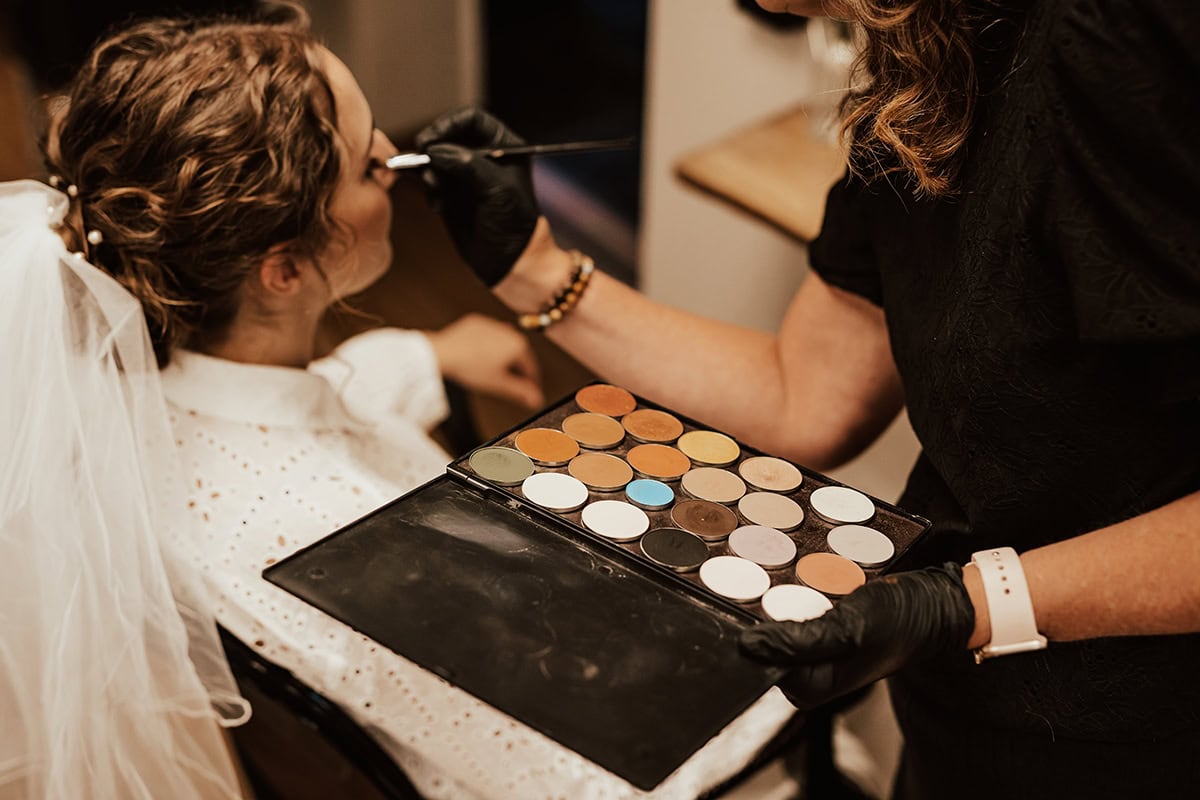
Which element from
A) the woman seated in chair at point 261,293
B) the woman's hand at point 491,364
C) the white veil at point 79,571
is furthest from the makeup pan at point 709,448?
the woman's hand at point 491,364

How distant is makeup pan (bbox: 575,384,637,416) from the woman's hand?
579 mm

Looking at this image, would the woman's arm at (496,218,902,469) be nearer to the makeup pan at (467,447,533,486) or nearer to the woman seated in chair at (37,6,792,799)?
the woman seated in chair at (37,6,792,799)

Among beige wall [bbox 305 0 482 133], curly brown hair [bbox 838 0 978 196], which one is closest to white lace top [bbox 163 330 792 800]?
curly brown hair [bbox 838 0 978 196]

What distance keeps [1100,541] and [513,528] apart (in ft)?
1.31

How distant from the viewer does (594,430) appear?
896 mm

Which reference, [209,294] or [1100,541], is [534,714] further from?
[209,294]

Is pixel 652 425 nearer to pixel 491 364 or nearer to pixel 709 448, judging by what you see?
pixel 709 448

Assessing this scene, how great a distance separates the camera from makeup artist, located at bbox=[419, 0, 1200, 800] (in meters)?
0.69

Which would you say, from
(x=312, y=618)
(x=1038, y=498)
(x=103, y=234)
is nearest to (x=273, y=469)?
(x=312, y=618)

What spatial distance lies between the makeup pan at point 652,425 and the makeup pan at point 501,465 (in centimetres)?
10

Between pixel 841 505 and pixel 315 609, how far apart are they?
0.49 metres

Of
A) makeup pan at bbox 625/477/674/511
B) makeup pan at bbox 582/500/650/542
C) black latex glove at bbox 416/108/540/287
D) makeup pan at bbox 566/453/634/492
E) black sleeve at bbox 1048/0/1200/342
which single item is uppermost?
black sleeve at bbox 1048/0/1200/342

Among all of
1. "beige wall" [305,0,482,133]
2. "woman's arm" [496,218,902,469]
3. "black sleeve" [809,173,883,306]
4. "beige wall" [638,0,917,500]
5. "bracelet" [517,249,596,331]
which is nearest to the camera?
"black sleeve" [809,173,883,306]

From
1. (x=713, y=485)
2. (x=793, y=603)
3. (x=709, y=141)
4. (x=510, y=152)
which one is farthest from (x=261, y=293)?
(x=709, y=141)
